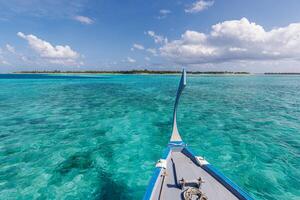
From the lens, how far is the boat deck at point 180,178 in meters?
5.91

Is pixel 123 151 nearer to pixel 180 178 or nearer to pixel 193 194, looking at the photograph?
pixel 180 178

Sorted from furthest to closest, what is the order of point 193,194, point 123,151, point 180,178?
point 123,151, point 180,178, point 193,194

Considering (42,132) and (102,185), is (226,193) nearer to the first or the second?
(102,185)

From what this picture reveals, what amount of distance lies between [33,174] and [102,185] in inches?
159

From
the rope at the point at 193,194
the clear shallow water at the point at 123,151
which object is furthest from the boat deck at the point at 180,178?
the clear shallow water at the point at 123,151

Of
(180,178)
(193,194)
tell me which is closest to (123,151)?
(180,178)

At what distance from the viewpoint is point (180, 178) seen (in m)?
6.83

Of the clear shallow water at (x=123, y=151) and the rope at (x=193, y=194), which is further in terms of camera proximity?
the clear shallow water at (x=123, y=151)

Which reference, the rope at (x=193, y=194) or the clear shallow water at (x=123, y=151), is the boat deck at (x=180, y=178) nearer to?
the rope at (x=193, y=194)

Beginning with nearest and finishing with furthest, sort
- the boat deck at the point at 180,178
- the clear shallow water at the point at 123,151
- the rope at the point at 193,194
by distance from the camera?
1. the rope at the point at 193,194
2. the boat deck at the point at 180,178
3. the clear shallow water at the point at 123,151

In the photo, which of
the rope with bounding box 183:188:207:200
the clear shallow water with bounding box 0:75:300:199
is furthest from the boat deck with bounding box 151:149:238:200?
the clear shallow water with bounding box 0:75:300:199

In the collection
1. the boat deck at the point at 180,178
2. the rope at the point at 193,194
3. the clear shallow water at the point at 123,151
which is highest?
the rope at the point at 193,194

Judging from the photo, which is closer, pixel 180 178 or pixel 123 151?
pixel 180 178

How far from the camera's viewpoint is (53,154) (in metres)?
11.8
